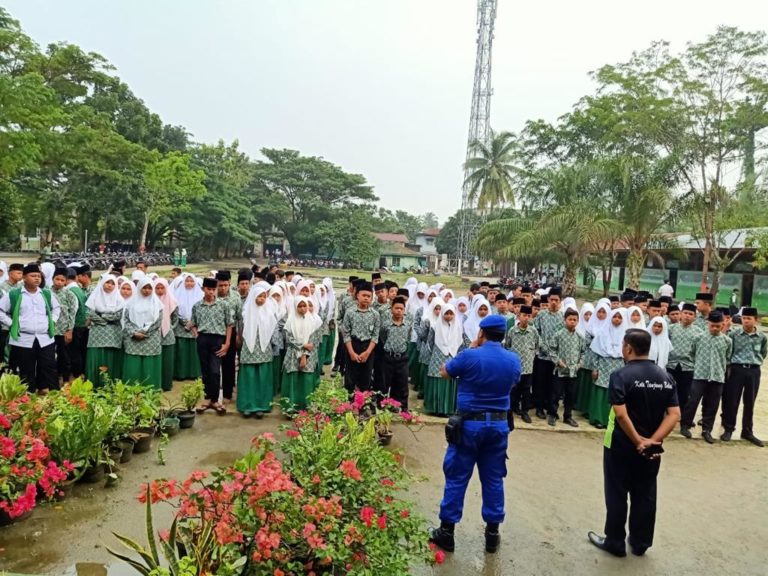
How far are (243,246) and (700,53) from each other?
40601mm

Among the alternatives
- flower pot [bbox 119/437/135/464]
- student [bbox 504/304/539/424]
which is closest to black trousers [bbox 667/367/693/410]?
student [bbox 504/304/539/424]

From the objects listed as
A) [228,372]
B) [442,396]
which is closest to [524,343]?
[442,396]

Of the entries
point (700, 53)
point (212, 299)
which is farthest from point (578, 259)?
point (212, 299)

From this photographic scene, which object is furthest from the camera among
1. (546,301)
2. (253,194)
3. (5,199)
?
(253,194)

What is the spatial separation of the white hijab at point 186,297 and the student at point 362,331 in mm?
2678

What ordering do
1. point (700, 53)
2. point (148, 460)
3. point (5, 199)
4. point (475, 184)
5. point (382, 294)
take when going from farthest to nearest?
point (475, 184) < point (5, 199) < point (700, 53) < point (382, 294) < point (148, 460)

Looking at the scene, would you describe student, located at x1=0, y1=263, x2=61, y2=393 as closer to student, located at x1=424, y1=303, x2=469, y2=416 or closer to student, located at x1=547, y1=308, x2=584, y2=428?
student, located at x1=424, y1=303, x2=469, y2=416

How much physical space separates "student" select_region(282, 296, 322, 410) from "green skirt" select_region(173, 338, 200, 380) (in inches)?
80.7

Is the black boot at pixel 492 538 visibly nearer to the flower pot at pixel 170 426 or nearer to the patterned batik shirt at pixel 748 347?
the flower pot at pixel 170 426

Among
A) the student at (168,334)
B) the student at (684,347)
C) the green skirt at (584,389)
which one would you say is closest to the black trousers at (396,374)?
the green skirt at (584,389)

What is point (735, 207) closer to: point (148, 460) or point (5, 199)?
point (148, 460)

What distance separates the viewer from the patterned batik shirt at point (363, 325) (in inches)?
235

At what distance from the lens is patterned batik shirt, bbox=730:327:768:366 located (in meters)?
5.98

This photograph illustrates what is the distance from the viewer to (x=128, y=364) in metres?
6.11
